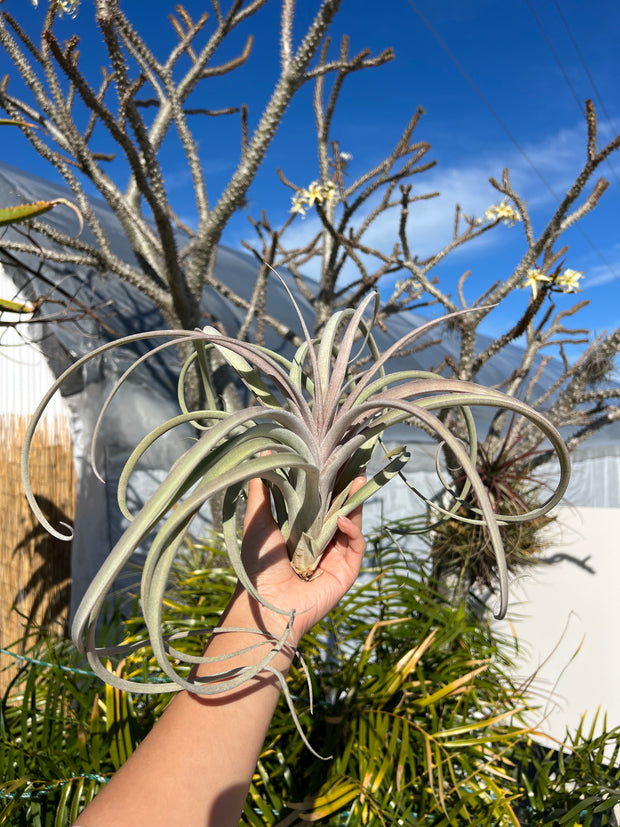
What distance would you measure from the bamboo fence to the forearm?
1.90m

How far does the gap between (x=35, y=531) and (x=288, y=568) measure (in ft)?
6.48

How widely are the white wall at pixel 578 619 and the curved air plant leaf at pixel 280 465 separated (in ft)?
5.88

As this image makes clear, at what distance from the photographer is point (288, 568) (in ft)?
1.91

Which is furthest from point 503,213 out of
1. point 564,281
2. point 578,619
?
point 578,619

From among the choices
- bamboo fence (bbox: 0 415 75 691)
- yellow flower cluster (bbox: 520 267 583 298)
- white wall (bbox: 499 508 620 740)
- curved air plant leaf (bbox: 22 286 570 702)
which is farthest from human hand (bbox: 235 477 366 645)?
bamboo fence (bbox: 0 415 75 691)

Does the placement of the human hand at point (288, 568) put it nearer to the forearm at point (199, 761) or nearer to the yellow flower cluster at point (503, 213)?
the forearm at point (199, 761)

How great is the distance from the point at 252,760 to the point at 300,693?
0.81 meters

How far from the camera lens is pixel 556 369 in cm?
624

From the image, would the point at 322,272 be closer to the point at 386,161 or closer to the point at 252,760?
the point at 386,161

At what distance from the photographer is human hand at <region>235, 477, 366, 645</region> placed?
56cm

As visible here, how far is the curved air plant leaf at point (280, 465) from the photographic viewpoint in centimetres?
38

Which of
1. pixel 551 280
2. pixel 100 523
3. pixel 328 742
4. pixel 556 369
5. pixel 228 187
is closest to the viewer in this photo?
pixel 328 742

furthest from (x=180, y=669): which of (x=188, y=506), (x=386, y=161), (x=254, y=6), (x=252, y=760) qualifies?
(x=254, y=6)

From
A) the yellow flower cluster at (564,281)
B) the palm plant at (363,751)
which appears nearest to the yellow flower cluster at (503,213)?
the yellow flower cluster at (564,281)
